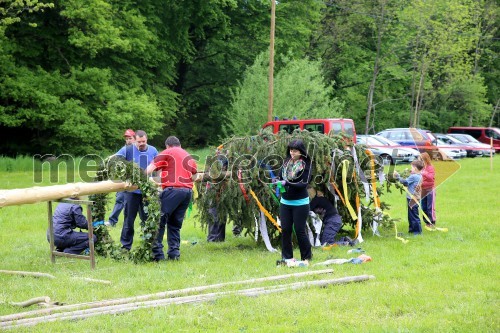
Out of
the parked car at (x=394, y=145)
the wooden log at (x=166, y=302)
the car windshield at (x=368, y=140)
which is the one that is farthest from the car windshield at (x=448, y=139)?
the wooden log at (x=166, y=302)

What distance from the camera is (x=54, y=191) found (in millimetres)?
9312

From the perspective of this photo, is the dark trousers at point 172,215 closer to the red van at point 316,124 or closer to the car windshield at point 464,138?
the red van at point 316,124

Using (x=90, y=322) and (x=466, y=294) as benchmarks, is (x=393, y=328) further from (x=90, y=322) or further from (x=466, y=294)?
(x=90, y=322)

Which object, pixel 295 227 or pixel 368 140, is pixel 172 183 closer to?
pixel 295 227

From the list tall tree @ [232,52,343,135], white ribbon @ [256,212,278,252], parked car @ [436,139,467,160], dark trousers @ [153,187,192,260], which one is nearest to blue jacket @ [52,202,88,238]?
dark trousers @ [153,187,192,260]

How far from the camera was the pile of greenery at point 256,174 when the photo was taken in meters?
11.0

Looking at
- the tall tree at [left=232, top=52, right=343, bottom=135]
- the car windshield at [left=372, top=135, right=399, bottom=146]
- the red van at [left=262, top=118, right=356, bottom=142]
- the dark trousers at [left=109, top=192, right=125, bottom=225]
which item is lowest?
the dark trousers at [left=109, top=192, right=125, bottom=225]

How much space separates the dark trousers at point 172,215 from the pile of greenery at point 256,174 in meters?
1.09

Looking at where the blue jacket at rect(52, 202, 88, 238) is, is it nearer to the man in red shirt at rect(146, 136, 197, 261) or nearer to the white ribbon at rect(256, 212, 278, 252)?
the man in red shirt at rect(146, 136, 197, 261)

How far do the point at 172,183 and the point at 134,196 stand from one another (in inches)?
42.2

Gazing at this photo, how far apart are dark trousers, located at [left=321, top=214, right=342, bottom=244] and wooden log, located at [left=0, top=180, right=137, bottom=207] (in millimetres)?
3241

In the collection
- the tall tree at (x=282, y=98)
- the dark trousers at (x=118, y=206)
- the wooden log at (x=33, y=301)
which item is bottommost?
the wooden log at (x=33, y=301)

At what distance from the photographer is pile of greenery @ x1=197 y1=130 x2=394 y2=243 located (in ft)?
36.0

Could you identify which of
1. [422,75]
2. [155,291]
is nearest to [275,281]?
[155,291]
